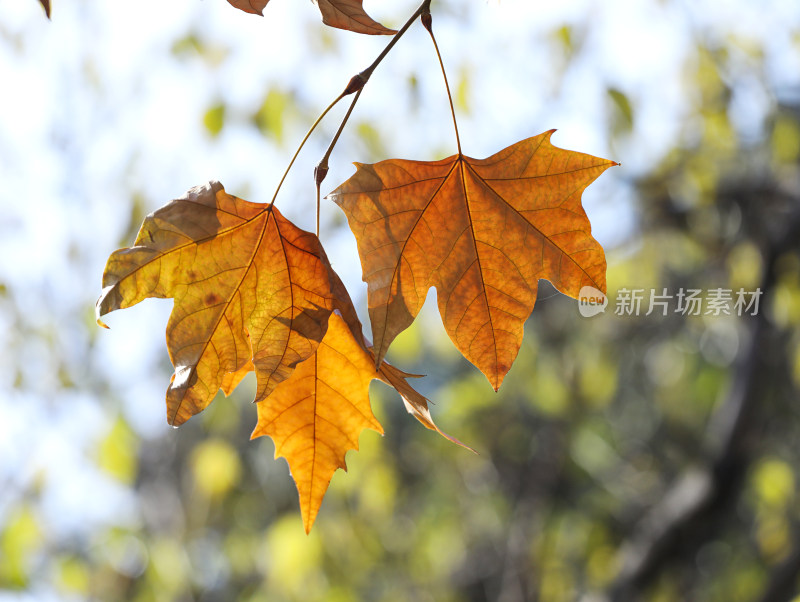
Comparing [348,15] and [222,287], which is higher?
[348,15]

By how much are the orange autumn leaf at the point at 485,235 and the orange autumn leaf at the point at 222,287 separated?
0.07 m

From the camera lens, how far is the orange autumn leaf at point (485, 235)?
0.61m

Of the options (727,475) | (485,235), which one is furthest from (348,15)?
(727,475)

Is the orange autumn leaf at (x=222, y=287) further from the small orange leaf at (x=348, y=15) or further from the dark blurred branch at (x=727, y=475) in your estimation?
the dark blurred branch at (x=727, y=475)

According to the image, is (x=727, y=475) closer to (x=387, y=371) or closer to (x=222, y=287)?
(x=387, y=371)

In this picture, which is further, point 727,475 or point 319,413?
point 727,475

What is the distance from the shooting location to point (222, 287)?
2.00 feet

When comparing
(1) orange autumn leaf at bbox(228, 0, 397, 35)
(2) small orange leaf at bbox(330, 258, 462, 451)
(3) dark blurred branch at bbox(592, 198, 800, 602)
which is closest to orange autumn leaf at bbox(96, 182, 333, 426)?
(2) small orange leaf at bbox(330, 258, 462, 451)

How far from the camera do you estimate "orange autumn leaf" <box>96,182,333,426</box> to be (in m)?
0.57

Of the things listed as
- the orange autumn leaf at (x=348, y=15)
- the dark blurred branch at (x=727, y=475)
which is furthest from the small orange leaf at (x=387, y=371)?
the dark blurred branch at (x=727, y=475)

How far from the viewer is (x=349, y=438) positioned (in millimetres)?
690

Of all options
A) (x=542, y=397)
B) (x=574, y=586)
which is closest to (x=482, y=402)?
(x=542, y=397)

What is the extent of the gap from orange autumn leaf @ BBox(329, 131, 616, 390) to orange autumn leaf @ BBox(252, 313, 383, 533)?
10 centimetres

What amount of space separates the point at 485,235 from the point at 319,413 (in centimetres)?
25
